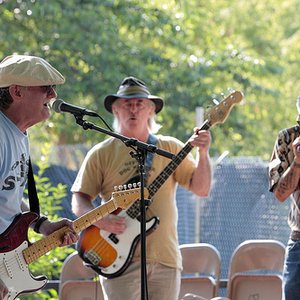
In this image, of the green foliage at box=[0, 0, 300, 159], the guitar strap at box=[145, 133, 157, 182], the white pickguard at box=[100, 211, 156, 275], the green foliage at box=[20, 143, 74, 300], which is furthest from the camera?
the green foliage at box=[0, 0, 300, 159]

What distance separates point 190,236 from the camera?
28.8 feet

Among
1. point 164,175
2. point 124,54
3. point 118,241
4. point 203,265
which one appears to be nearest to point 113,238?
point 118,241

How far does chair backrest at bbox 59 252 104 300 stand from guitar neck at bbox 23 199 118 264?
170cm

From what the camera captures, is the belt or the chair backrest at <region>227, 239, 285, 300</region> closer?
the belt

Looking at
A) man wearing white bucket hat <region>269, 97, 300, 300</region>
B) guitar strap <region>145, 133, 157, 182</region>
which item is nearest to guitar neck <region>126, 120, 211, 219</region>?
guitar strap <region>145, 133, 157, 182</region>

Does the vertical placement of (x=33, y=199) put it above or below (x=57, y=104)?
below

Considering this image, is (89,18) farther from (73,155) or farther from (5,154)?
(5,154)

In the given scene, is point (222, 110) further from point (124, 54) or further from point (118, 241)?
point (124, 54)

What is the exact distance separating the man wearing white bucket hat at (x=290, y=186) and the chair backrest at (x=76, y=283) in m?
2.03

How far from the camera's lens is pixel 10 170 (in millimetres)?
4852

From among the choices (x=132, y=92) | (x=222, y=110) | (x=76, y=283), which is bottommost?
(x=76, y=283)

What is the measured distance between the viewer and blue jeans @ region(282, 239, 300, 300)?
5262 millimetres

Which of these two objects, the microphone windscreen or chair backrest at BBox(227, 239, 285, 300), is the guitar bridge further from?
chair backrest at BBox(227, 239, 285, 300)

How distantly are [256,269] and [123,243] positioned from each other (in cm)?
160
